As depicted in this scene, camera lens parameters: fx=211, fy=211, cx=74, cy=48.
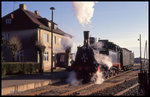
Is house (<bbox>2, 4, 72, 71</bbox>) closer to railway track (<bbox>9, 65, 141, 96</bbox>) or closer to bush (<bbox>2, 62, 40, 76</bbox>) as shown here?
bush (<bbox>2, 62, 40, 76</bbox>)

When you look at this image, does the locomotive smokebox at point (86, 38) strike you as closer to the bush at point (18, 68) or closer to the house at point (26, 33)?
the bush at point (18, 68)

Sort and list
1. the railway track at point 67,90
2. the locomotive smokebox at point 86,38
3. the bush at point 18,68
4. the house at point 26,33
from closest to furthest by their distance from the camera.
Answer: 1. the railway track at point 67,90
2. the locomotive smokebox at point 86,38
3. the bush at point 18,68
4. the house at point 26,33

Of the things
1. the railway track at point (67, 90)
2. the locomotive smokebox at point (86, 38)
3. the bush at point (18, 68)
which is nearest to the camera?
the railway track at point (67, 90)

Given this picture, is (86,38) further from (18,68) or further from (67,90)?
(18,68)

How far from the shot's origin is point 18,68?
21.9 m

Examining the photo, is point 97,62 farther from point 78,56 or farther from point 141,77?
point 141,77

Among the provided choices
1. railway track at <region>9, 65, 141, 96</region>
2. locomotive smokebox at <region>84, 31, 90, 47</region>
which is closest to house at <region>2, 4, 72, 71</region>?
locomotive smokebox at <region>84, 31, 90, 47</region>

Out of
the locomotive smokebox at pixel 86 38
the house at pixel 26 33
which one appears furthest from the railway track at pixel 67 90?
the house at pixel 26 33

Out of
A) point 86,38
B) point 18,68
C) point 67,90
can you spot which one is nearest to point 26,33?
point 18,68

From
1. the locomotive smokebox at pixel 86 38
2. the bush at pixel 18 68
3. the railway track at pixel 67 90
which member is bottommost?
the railway track at pixel 67 90

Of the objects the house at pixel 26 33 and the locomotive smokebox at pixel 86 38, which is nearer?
the locomotive smokebox at pixel 86 38

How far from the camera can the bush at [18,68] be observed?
2053 cm

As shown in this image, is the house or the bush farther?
the house

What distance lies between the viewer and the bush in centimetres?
2053
